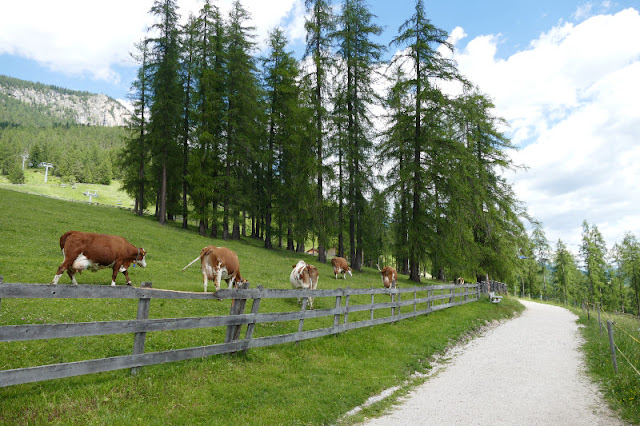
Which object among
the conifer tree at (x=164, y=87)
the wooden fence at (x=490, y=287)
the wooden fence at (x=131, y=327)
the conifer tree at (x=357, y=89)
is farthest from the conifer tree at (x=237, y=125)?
the wooden fence at (x=131, y=327)

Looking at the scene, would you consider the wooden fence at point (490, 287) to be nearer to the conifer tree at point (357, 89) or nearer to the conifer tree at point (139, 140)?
the conifer tree at point (357, 89)

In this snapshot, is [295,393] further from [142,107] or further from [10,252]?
[142,107]

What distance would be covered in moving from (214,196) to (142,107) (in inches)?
603

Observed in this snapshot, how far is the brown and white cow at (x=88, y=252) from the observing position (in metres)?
10.2

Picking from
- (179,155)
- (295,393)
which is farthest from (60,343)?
(179,155)

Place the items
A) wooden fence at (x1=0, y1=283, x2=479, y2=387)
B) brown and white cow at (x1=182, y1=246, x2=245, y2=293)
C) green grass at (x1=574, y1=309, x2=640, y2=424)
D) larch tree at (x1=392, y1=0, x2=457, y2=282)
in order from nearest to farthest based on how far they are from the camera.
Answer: wooden fence at (x1=0, y1=283, x2=479, y2=387)
green grass at (x1=574, y1=309, x2=640, y2=424)
brown and white cow at (x1=182, y1=246, x2=245, y2=293)
larch tree at (x1=392, y1=0, x2=457, y2=282)

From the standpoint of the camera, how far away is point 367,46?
92.0 ft

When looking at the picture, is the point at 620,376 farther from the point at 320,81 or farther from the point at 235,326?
the point at 320,81

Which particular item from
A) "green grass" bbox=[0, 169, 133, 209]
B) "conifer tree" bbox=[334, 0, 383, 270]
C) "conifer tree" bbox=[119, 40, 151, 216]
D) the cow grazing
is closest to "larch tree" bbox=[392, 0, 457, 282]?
"conifer tree" bbox=[334, 0, 383, 270]

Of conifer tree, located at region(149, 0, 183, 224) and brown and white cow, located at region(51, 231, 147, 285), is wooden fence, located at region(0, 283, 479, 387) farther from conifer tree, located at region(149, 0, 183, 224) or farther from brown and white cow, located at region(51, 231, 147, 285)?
conifer tree, located at region(149, 0, 183, 224)

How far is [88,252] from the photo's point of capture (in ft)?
34.3

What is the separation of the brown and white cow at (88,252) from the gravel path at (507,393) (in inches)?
368

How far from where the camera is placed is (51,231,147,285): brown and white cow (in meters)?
10.2

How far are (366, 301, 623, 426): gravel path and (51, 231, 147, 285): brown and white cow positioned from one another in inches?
368
